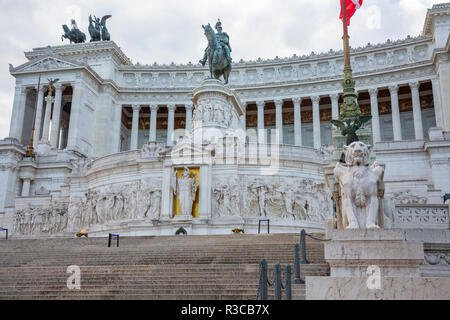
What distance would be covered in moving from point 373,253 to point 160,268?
6133 millimetres

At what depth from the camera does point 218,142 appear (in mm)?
28328

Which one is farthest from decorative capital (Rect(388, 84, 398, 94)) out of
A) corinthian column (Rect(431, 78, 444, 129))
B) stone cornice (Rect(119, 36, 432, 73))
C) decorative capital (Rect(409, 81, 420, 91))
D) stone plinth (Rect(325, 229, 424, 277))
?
stone plinth (Rect(325, 229, 424, 277))

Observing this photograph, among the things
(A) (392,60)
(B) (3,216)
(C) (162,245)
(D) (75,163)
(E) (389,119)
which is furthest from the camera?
(E) (389,119)

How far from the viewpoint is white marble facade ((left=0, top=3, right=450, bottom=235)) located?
90.6ft

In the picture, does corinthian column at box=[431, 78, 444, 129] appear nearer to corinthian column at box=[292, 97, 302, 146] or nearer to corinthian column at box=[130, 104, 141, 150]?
corinthian column at box=[292, 97, 302, 146]

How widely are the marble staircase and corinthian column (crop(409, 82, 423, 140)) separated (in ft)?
148

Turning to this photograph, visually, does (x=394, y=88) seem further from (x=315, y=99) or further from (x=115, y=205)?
(x=115, y=205)

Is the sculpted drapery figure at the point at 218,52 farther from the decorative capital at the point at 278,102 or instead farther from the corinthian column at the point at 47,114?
the corinthian column at the point at 47,114

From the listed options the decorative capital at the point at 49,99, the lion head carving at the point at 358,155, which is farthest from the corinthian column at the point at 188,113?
the lion head carving at the point at 358,155

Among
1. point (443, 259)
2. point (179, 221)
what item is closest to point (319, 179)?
point (179, 221)

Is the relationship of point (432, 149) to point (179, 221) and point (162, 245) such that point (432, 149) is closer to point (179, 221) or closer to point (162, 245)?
point (179, 221)

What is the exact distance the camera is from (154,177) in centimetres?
2831

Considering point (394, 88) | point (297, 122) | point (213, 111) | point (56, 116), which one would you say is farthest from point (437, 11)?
point (56, 116)

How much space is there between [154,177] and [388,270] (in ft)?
68.5
